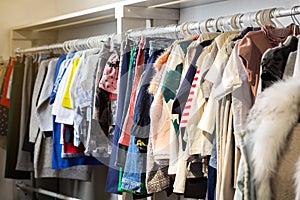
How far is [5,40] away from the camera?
12.5ft

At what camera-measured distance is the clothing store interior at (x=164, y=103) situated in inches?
43.0

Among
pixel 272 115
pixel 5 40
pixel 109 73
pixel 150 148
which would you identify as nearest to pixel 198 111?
pixel 150 148

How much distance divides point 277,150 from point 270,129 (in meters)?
0.05

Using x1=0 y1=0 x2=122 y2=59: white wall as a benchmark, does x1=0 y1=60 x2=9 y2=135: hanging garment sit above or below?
below

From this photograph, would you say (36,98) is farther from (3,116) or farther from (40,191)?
(40,191)

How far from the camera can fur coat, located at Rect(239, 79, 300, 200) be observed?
1.02 m

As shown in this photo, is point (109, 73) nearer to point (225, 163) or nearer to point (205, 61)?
point (205, 61)

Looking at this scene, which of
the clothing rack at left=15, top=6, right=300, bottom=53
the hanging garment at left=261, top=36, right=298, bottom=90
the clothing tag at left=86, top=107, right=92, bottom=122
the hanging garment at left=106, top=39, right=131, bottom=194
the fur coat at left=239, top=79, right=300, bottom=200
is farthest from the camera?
Result: the clothing tag at left=86, top=107, right=92, bottom=122

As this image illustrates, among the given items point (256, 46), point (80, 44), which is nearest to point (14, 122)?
point (80, 44)

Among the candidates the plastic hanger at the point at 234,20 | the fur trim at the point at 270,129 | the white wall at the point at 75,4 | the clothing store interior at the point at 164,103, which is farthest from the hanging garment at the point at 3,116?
the fur trim at the point at 270,129

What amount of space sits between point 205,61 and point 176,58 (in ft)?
0.69

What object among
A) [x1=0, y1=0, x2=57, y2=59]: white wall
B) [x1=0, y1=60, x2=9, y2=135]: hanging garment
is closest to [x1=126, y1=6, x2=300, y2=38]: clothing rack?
[x1=0, y1=60, x2=9, y2=135]: hanging garment

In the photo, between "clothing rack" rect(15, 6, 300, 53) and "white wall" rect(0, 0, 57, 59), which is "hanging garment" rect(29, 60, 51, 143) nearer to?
"clothing rack" rect(15, 6, 300, 53)

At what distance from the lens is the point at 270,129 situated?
1042 mm
